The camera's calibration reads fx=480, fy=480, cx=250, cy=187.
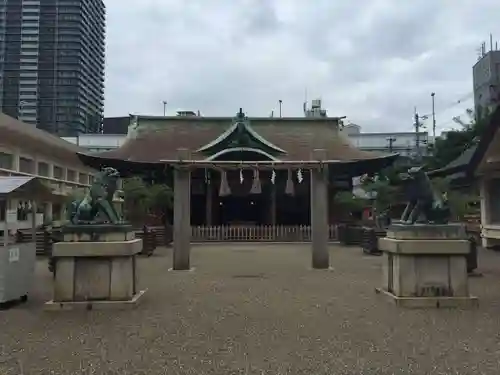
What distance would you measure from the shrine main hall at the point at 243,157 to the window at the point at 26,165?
3.50m

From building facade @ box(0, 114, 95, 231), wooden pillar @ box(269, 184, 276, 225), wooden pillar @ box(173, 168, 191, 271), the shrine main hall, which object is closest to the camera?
wooden pillar @ box(173, 168, 191, 271)

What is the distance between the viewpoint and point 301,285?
10.6m

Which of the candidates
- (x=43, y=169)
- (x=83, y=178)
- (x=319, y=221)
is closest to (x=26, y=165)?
(x=43, y=169)

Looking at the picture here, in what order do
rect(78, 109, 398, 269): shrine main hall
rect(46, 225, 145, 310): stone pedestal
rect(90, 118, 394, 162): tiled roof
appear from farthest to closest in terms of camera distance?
rect(90, 118, 394, 162): tiled roof, rect(78, 109, 398, 269): shrine main hall, rect(46, 225, 145, 310): stone pedestal

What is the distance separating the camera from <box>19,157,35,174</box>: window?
27022 millimetres

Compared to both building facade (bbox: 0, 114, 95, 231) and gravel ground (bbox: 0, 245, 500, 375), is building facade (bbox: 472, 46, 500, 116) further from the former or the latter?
gravel ground (bbox: 0, 245, 500, 375)

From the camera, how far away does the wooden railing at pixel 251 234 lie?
25.8 m

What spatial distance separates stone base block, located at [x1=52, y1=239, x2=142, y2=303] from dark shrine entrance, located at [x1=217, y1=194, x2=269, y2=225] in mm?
21408

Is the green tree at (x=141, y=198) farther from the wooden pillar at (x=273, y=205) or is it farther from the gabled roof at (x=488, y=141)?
the gabled roof at (x=488, y=141)

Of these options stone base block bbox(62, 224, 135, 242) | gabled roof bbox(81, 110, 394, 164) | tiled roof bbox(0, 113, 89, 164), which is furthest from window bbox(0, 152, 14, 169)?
stone base block bbox(62, 224, 135, 242)

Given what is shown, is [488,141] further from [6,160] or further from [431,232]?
[6,160]

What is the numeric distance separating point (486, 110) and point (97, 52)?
45539mm

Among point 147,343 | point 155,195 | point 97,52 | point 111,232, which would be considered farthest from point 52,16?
point 147,343

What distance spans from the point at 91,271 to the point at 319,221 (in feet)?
24.8
